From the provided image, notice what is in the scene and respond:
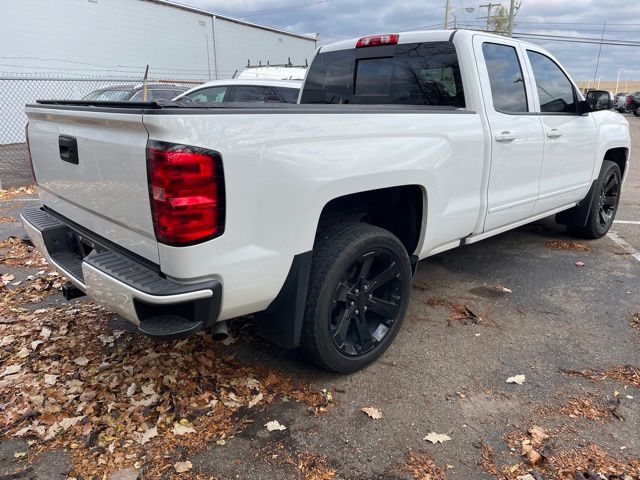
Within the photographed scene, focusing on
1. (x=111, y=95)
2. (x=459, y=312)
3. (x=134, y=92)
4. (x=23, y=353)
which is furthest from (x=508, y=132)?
(x=111, y=95)

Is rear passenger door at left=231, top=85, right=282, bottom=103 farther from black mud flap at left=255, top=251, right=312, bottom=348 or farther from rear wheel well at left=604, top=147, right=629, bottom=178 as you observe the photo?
black mud flap at left=255, top=251, right=312, bottom=348

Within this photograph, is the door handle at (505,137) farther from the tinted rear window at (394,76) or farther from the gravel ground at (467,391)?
the gravel ground at (467,391)

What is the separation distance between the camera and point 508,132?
3.75 meters

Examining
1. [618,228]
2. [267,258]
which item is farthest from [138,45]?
[267,258]

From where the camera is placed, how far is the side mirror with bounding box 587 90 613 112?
4863 millimetres

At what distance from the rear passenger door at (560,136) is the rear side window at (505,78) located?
0.24m

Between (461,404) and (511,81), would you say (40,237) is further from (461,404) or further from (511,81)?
(511,81)

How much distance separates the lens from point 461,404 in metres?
2.83

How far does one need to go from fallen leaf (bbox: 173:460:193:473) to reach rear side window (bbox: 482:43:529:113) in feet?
10.2

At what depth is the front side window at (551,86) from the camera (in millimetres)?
4395

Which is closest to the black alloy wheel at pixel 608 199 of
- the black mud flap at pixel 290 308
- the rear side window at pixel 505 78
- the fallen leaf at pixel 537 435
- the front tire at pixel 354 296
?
the rear side window at pixel 505 78

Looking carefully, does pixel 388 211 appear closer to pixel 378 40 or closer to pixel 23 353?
pixel 378 40

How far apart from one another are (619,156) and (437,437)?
191 inches

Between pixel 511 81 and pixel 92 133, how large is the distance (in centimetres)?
316
